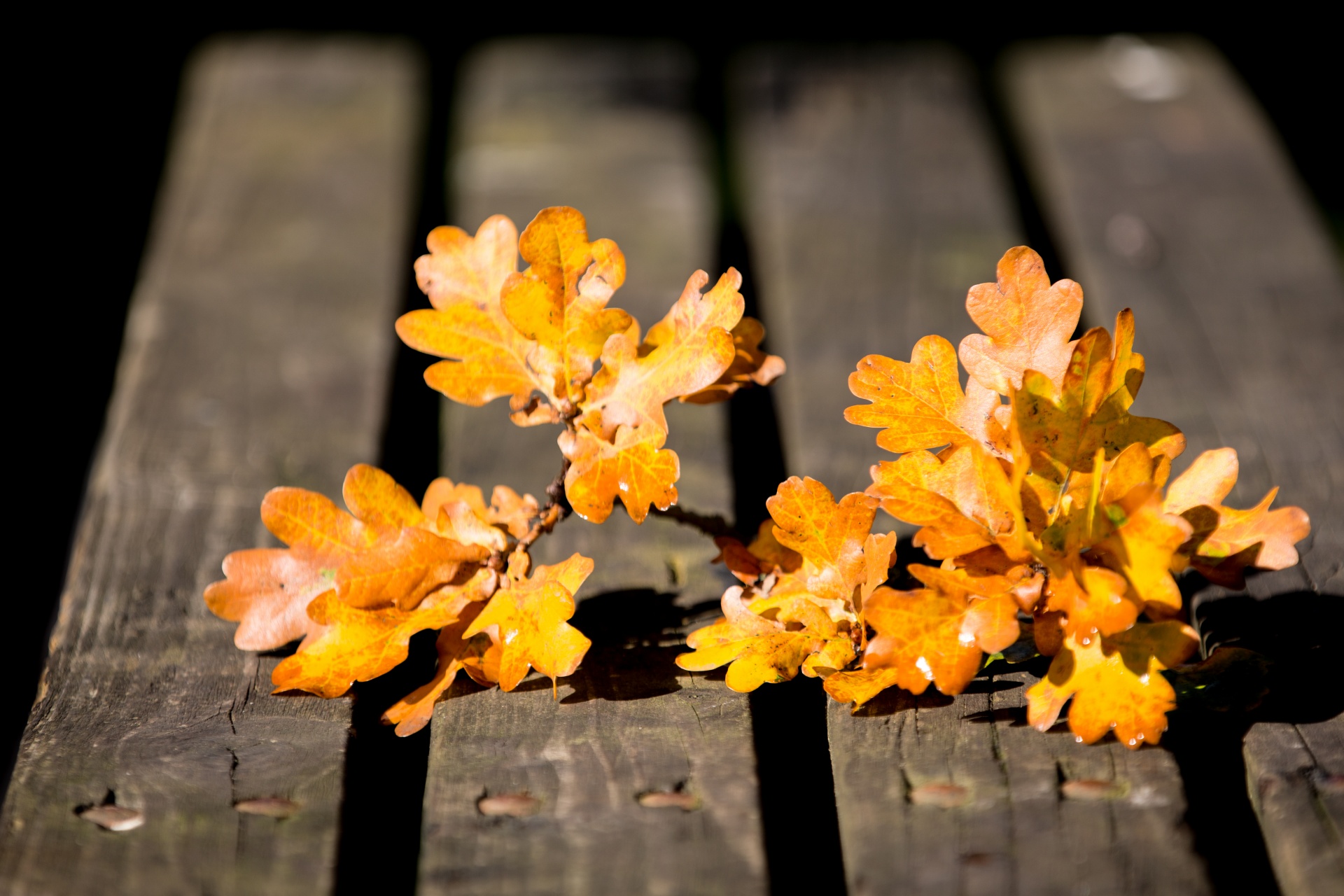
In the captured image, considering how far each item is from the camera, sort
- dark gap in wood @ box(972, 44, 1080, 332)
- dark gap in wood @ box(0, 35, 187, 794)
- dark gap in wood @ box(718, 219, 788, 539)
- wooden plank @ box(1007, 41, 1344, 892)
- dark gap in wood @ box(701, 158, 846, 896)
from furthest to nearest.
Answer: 1. dark gap in wood @ box(0, 35, 187, 794)
2. dark gap in wood @ box(972, 44, 1080, 332)
3. dark gap in wood @ box(718, 219, 788, 539)
4. wooden plank @ box(1007, 41, 1344, 892)
5. dark gap in wood @ box(701, 158, 846, 896)

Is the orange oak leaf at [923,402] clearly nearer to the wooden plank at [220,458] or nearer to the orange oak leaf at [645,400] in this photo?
the orange oak leaf at [645,400]

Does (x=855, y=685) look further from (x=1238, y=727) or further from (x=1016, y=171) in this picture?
(x=1016, y=171)

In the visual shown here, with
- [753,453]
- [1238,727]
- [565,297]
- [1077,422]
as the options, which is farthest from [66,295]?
[1238,727]

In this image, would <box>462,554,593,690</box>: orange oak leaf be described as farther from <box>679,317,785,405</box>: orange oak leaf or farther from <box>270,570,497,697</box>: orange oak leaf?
<box>679,317,785,405</box>: orange oak leaf

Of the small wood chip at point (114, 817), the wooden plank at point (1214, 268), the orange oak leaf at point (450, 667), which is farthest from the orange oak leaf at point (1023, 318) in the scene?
the small wood chip at point (114, 817)

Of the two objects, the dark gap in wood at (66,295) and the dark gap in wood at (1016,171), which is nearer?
the dark gap in wood at (1016,171)

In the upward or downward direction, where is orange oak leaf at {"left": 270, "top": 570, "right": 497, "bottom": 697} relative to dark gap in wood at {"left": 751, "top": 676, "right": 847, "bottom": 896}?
upward

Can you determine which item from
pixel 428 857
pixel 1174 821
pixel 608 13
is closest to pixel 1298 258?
pixel 1174 821

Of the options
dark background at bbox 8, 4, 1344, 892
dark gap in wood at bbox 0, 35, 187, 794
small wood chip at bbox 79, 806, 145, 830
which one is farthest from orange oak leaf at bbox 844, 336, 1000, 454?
dark gap in wood at bbox 0, 35, 187, 794
